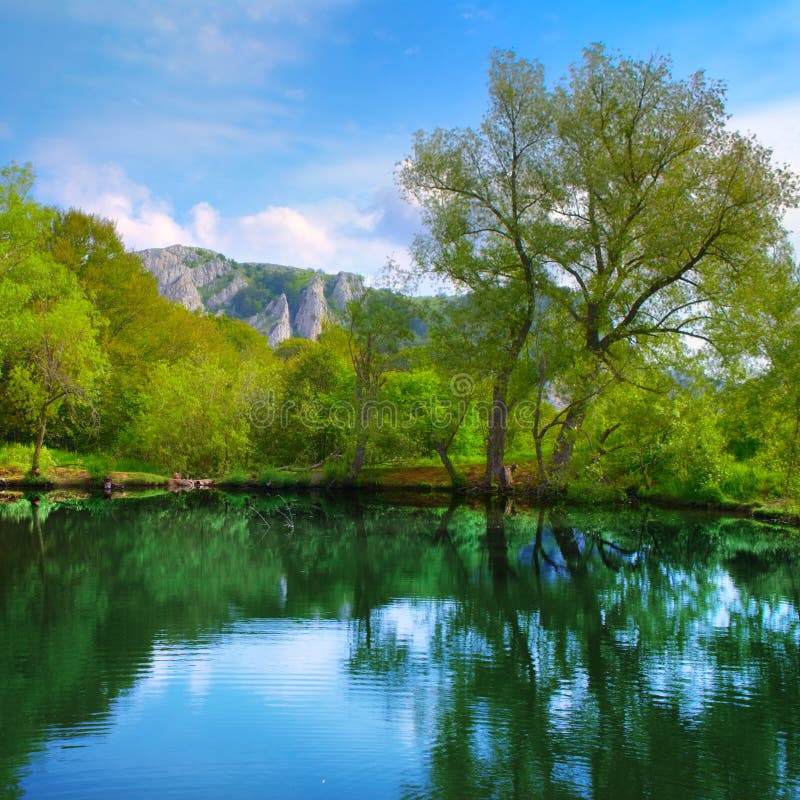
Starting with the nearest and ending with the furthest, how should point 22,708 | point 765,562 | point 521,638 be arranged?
point 22,708 < point 521,638 < point 765,562

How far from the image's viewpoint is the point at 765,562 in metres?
12.9

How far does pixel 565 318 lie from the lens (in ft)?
75.1

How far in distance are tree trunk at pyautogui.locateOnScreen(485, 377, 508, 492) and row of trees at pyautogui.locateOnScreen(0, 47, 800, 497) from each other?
0.23 ft

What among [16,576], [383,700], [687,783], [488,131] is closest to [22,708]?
[383,700]

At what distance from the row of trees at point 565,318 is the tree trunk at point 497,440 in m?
0.07

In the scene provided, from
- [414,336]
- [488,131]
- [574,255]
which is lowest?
[414,336]

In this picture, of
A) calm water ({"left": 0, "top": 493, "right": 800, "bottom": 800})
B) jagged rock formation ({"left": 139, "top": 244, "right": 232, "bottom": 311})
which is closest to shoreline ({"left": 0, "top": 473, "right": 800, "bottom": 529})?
calm water ({"left": 0, "top": 493, "right": 800, "bottom": 800})

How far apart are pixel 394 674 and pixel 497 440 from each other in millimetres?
19237

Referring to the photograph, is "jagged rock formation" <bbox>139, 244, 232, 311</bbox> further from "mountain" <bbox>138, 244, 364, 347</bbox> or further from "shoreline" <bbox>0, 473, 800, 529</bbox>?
"shoreline" <bbox>0, 473, 800, 529</bbox>

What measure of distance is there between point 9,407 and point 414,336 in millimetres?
19018

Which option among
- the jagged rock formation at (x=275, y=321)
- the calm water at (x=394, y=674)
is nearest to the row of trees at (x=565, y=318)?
the calm water at (x=394, y=674)

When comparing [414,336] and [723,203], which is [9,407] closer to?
[414,336]

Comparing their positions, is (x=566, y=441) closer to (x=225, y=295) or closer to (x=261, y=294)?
(x=261, y=294)

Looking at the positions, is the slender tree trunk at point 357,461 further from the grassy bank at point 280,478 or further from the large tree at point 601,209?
the large tree at point 601,209
